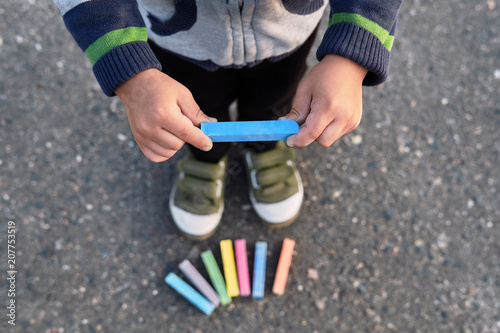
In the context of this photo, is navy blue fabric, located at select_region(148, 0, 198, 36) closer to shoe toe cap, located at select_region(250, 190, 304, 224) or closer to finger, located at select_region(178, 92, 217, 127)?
finger, located at select_region(178, 92, 217, 127)

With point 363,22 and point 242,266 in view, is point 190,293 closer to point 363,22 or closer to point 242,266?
point 242,266

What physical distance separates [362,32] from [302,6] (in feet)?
0.50

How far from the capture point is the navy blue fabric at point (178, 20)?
2.54ft

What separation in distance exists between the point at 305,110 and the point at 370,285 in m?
0.81

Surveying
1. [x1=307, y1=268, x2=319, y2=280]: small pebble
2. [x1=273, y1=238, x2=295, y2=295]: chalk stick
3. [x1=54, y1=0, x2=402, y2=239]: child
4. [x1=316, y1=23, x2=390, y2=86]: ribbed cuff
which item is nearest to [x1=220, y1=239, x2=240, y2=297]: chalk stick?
[x1=273, y1=238, x2=295, y2=295]: chalk stick

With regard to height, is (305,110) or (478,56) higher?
(305,110)

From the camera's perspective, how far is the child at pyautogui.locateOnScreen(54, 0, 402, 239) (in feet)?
2.34

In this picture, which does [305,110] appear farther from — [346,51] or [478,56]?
[478,56]

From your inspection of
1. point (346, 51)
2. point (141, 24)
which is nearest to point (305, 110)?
point (346, 51)

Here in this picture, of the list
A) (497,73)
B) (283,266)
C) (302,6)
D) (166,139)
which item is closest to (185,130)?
(166,139)

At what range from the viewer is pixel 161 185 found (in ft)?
4.66

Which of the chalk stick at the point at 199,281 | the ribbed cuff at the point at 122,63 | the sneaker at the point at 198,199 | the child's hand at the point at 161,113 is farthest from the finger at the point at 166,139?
the chalk stick at the point at 199,281

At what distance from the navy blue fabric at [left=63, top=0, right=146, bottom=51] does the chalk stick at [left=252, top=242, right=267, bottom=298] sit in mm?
841

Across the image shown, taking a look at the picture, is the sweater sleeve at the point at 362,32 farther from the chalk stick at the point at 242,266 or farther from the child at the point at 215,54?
the chalk stick at the point at 242,266
